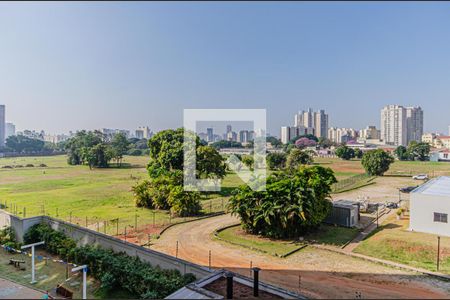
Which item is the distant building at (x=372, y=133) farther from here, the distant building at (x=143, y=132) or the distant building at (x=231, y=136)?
the distant building at (x=143, y=132)

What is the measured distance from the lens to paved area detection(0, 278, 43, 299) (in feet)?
30.7

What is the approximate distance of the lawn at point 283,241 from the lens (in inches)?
537

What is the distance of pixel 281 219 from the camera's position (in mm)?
14398

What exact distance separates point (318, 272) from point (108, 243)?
7.59 meters

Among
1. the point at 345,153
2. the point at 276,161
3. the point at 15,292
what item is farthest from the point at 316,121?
the point at 15,292

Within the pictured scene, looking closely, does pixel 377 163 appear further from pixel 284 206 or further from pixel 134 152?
pixel 134 152

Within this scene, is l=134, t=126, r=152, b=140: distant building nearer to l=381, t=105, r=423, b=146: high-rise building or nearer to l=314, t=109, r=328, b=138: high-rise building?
l=314, t=109, r=328, b=138: high-rise building

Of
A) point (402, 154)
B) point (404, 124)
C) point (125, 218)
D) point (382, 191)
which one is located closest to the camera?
point (125, 218)

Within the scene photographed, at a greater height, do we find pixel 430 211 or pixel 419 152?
pixel 419 152

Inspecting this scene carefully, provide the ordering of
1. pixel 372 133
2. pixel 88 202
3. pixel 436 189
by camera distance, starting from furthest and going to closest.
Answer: pixel 372 133 → pixel 88 202 → pixel 436 189

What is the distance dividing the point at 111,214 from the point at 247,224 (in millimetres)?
8948

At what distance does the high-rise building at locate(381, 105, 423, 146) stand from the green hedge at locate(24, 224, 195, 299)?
115 metres

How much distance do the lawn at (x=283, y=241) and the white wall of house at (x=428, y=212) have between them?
3038 mm

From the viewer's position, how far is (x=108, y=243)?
11.8m
